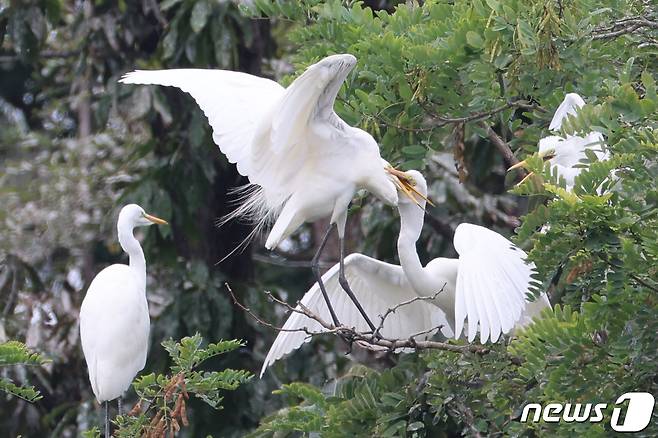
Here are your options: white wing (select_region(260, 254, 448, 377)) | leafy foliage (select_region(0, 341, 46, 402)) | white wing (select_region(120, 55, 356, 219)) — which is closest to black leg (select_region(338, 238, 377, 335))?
white wing (select_region(260, 254, 448, 377))

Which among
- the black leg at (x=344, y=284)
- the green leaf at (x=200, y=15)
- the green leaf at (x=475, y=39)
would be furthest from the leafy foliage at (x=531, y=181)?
the green leaf at (x=200, y=15)

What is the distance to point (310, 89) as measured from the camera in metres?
3.48

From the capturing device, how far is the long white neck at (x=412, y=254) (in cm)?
401

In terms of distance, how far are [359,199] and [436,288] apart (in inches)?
23.0

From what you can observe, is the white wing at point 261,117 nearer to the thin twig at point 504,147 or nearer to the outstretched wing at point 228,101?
the outstretched wing at point 228,101

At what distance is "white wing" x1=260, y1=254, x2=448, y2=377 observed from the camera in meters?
4.24

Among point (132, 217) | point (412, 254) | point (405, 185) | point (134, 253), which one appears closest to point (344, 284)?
point (412, 254)

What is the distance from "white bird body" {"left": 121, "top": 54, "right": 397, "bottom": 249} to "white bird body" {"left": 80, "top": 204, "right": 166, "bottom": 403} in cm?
57

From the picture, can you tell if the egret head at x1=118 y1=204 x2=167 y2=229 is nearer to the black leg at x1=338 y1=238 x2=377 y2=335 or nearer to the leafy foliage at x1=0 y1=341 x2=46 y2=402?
the black leg at x1=338 y1=238 x2=377 y2=335

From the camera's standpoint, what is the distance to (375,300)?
4363 millimetres

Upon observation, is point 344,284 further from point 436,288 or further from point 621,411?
point 621,411

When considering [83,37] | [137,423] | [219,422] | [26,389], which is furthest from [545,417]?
[83,37]

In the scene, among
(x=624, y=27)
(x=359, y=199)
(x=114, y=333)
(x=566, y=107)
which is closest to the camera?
(x=624, y=27)

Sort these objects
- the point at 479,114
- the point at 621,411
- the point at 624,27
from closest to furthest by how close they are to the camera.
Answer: the point at 621,411 < the point at 624,27 < the point at 479,114
